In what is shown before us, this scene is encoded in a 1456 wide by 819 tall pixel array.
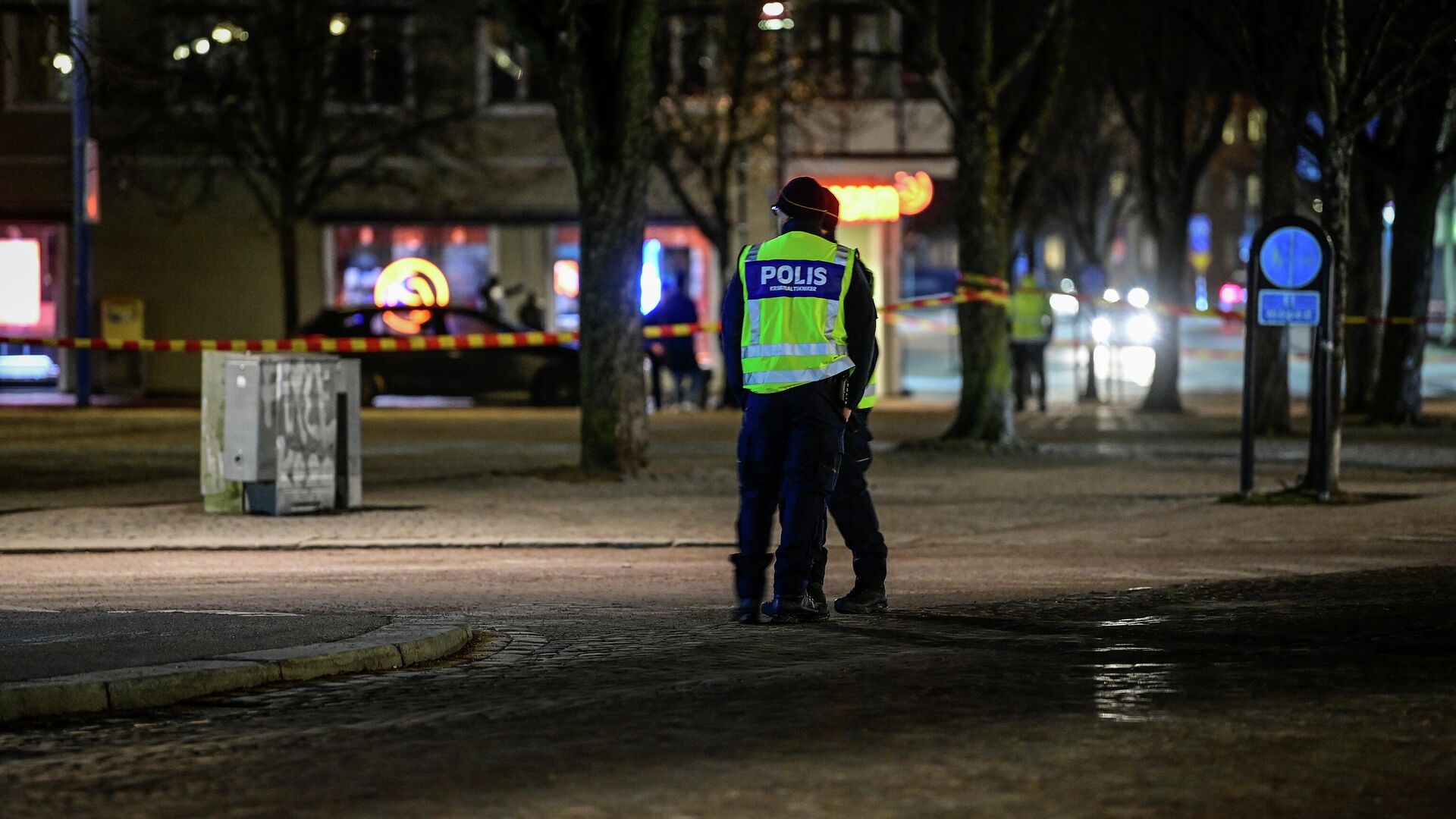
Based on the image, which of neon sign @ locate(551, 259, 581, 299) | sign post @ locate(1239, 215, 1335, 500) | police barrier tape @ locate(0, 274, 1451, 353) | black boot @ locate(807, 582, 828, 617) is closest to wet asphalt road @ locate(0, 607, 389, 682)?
black boot @ locate(807, 582, 828, 617)

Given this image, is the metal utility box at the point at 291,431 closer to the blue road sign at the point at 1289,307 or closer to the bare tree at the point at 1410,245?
the blue road sign at the point at 1289,307

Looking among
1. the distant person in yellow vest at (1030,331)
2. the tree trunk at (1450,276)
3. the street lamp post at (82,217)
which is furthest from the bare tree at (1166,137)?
the tree trunk at (1450,276)

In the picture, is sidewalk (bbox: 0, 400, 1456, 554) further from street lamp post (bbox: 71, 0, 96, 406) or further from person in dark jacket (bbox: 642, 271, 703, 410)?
street lamp post (bbox: 71, 0, 96, 406)

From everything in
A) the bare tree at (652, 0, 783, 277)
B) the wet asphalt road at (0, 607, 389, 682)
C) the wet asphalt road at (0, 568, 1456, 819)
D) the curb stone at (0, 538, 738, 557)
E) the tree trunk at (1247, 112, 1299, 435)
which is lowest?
the curb stone at (0, 538, 738, 557)

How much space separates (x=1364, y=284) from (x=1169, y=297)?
2410 millimetres

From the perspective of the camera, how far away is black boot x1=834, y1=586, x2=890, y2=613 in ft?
31.1

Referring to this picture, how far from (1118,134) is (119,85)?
21.2 m

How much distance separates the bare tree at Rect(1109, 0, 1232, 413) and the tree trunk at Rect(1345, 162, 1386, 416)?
196cm

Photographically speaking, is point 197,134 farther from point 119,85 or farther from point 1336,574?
point 1336,574

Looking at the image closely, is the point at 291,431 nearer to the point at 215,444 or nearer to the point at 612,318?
the point at 215,444

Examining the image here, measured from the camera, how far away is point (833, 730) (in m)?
6.63

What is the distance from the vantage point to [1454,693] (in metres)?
7.29

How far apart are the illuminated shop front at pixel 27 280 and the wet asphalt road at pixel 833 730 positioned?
25945 millimetres

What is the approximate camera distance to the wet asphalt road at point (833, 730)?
5.74 metres
